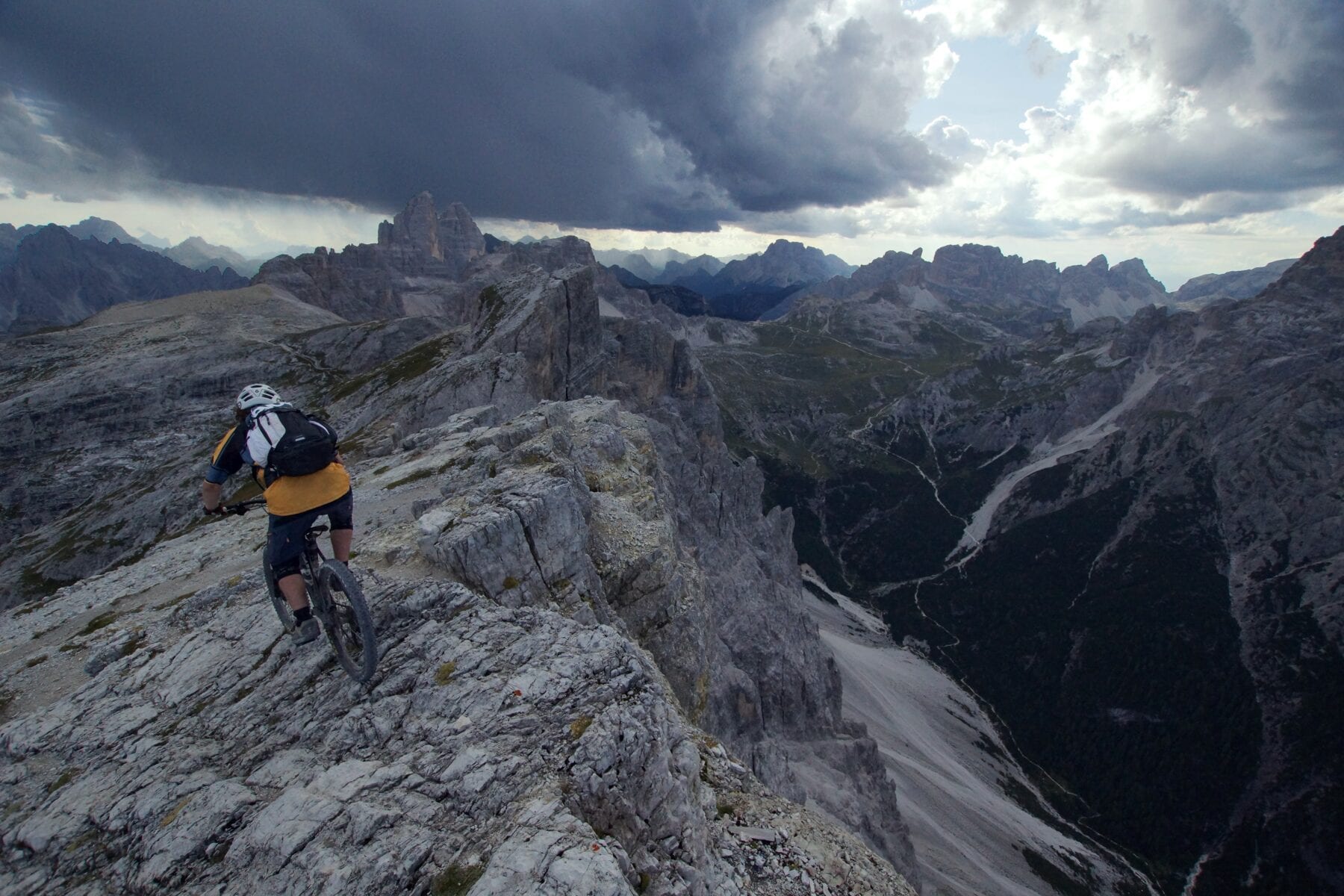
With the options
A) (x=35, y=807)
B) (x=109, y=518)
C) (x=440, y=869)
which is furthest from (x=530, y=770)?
(x=109, y=518)

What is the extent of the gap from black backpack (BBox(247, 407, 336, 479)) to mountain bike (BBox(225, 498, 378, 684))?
1496 mm

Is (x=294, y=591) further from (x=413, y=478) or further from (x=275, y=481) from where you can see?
(x=413, y=478)

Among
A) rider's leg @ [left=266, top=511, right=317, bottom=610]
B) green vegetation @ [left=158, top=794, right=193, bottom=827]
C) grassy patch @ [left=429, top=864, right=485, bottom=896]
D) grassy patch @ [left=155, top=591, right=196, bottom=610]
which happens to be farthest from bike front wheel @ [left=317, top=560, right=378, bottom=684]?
grassy patch @ [left=155, top=591, right=196, bottom=610]

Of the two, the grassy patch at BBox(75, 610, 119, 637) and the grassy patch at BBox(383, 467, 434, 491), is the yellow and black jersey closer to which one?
the grassy patch at BBox(75, 610, 119, 637)

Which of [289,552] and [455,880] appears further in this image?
[289,552]

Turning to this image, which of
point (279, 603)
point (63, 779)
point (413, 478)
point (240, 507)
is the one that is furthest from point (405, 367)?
point (240, 507)

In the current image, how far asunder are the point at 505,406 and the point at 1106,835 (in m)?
168

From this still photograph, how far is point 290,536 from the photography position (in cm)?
1245

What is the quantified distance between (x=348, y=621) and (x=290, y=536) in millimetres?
2425

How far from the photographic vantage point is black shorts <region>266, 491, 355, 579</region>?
12.4 meters

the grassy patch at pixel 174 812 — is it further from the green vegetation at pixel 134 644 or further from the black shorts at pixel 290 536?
the green vegetation at pixel 134 644

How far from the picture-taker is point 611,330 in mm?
119812

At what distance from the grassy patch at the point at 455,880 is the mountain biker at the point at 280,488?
6524 millimetres

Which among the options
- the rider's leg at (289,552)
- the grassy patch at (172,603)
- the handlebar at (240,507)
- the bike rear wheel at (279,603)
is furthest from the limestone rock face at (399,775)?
the grassy patch at (172,603)
